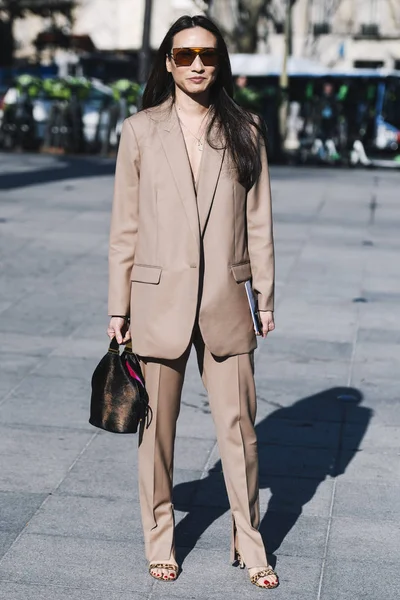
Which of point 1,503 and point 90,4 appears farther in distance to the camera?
point 90,4

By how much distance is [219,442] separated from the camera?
445cm

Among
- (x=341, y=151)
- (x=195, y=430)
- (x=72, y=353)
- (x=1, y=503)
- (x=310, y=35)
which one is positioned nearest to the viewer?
(x=1, y=503)

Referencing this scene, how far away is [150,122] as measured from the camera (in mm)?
4301

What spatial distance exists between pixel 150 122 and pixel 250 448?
4.04 feet

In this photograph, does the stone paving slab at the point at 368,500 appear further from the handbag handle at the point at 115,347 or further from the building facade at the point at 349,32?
the building facade at the point at 349,32

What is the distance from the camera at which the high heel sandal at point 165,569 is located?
14.5 ft

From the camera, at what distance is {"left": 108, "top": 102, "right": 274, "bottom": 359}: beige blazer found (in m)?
4.25

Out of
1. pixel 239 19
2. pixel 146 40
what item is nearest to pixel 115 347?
pixel 146 40

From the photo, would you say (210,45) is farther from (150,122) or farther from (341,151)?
(341,151)

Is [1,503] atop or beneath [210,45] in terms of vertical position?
beneath

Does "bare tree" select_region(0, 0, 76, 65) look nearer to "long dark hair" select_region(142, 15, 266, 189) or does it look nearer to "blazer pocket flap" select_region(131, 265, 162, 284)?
"long dark hair" select_region(142, 15, 266, 189)

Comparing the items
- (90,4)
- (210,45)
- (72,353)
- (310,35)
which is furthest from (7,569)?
(90,4)

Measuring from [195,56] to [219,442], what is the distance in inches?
54.7

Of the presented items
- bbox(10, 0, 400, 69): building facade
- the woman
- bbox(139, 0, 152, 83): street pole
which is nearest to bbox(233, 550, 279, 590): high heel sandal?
the woman
